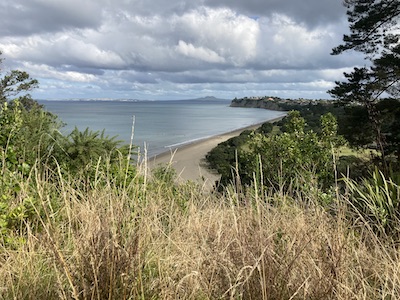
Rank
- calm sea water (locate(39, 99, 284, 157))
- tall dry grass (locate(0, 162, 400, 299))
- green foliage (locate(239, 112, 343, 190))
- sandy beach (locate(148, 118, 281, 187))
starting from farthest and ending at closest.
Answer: calm sea water (locate(39, 99, 284, 157)) → sandy beach (locate(148, 118, 281, 187)) → green foliage (locate(239, 112, 343, 190)) → tall dry grass (locate(0, 162, 400, 299))

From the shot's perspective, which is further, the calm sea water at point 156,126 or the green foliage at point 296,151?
the calm sea water at point 156,126

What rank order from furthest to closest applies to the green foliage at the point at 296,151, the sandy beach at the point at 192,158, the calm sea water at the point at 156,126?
1. the calm sea water at the point at 156,126
2. the sandy beach at the point at 192,158
3. the green foliage at the point at 296,151

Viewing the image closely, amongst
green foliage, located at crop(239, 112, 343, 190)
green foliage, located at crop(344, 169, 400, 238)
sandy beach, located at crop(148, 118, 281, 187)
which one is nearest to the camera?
green foliage, located at crop(344, 169, 400, 238)

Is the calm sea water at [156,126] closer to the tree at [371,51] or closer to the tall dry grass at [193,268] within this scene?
the tall dry grass at [193,268]

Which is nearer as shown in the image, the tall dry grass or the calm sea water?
the tall dry grass

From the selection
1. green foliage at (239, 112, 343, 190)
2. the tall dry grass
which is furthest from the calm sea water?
green foliage at (239, 112, 343, 190)

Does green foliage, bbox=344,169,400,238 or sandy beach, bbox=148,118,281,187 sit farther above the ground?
green foliage, bbox=344,169,400,238

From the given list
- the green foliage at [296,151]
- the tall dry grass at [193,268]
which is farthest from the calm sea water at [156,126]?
the green foliage at [296,151]

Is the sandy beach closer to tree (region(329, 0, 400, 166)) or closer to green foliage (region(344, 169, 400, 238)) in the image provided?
tree (region(329, 0, 400, 166))

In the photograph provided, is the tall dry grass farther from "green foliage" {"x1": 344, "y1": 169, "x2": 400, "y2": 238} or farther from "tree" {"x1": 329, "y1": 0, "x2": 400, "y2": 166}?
"tree" {"x1": 329, "y1": 0, "x2": 400, "y2": 166}

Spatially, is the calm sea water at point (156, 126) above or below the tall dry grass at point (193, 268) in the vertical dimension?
below

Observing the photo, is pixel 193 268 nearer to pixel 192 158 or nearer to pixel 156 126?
pixel 192 158

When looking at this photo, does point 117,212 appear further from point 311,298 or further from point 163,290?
point 311,298

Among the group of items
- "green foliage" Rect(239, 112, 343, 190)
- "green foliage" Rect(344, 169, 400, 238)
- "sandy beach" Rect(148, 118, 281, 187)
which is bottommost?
"sandy beach" Rect(148, 118, 281, 187)
